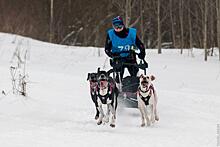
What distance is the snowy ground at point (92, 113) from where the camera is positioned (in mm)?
5480

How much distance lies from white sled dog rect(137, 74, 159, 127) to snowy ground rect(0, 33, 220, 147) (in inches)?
6.5

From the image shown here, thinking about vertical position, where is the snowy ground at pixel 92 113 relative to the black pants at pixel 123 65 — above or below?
below

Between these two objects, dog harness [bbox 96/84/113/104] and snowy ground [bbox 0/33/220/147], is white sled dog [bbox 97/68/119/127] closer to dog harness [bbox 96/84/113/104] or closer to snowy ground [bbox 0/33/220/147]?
dog harness [bbox 96/84/113/104]

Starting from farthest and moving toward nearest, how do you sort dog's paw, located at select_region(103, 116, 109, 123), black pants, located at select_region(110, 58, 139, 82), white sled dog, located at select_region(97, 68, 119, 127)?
black pants, located at select_region(110, 58, 139, 82)
dog's paw, located at select_region(103, 116, 109, 123)
white sled dog, located at select_region(97, 68, 119, 127)

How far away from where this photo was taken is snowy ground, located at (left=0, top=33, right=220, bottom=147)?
5.48 m

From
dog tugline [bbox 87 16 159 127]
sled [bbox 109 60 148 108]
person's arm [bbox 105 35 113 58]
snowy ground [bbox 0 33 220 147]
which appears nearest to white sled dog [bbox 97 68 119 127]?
dog tugline [bbox 87 16 159 127]

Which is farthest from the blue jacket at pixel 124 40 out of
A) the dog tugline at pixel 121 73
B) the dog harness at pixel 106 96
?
the dog harness at pixel 106 96

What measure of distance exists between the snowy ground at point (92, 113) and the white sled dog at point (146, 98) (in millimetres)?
166

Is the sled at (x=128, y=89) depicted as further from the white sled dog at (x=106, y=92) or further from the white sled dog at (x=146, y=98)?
the white sled dog at (x=106, y=92)

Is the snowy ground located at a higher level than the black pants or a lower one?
lower

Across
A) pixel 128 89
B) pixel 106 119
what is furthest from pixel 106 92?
pixel 128 89

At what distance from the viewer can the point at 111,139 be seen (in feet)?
18.3

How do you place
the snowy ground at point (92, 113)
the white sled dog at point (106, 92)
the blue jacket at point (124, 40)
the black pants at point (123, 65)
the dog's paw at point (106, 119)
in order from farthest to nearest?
the black pants at point (123, 65) → the blue jacket at point (124, 40) → the dog's paw at point (106, 119) → the white sled dog at point (106, 92) → the snowy ground at point (92, 113)

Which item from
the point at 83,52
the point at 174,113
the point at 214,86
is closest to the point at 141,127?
the point at 174,113
